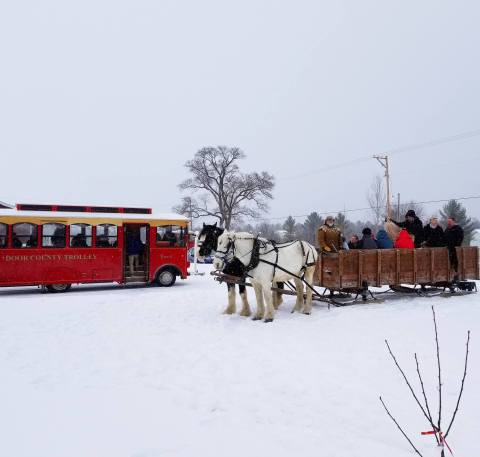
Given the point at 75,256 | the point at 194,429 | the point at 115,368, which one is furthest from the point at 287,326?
the point at 75,256

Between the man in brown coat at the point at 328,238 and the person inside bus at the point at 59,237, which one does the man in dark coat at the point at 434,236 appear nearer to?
the man in brown coat at the point at 328,238

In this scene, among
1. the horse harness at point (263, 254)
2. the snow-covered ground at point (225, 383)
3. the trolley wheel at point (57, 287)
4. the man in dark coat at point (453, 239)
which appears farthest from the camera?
the trolley wheel at point (57, 287)

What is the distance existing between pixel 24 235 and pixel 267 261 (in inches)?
372

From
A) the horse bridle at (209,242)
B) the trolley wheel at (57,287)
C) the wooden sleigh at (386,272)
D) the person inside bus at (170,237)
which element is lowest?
the trolley wheel at (57,287)

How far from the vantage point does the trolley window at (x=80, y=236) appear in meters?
14.4

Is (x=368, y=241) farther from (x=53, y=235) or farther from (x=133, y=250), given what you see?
(x=53, y=235)

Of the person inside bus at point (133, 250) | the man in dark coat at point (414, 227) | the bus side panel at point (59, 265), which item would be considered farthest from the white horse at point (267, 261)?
the person inside bus at point (133, 250)

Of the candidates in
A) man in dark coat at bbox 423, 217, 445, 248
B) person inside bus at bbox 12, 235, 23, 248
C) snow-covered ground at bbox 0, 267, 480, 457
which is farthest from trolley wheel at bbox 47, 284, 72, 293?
man in dark coat at bbox 423, 217, 445, 248

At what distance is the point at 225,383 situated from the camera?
16.1 feet

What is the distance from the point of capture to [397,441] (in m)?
3.46

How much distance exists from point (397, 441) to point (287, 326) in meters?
4.35

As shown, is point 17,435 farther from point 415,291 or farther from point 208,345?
point 415,291

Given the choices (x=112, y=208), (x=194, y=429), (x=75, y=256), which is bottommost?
(x=194, y=429)

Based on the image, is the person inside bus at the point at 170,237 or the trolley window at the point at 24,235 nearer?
the trolley window at the point at 24,235
